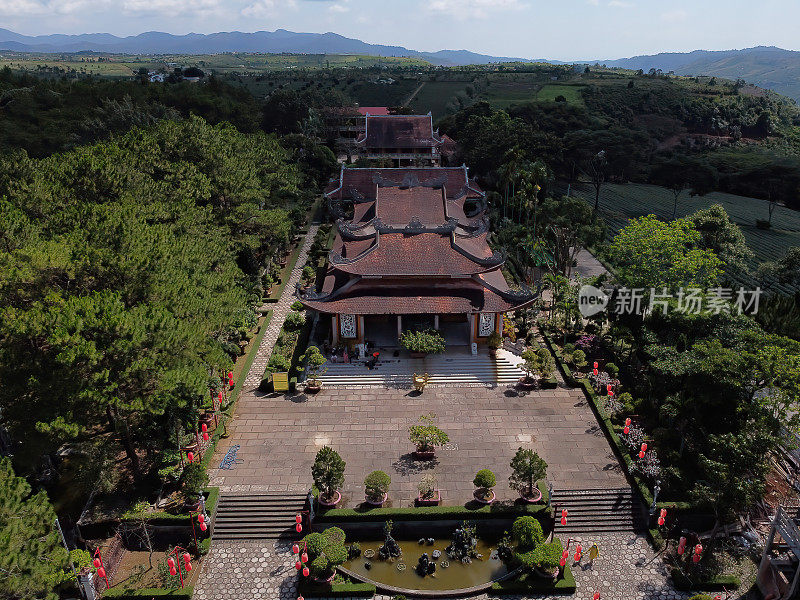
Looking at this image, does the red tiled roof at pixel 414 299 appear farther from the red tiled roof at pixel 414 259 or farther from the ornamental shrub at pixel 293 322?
the ornamental shrub at pixel 293 322

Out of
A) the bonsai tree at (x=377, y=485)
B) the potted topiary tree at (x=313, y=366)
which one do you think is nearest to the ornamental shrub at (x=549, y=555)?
the bonsai tree at (x=377, y=485)

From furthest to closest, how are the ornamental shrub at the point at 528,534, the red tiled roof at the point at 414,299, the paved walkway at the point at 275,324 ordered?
the paved walkway at the point at 275,324, the red tiled roof at the point at 414,299, the ornamental shrub at the point at 528,534

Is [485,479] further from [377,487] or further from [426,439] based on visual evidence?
[377,487]

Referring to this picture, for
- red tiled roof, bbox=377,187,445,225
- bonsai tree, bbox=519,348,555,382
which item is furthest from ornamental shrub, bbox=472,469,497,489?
red tiled roof, bbox=377,187,445,225

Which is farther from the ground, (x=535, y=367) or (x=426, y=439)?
(x=535, y=367)

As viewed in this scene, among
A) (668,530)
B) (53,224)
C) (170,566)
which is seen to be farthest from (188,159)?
(668,530)

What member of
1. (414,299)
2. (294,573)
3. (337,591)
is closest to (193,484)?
(294,573)

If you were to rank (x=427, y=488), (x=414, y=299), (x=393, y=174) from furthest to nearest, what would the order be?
(x=393, y=174) < (x=414, y=299) < (x=427, y=488)

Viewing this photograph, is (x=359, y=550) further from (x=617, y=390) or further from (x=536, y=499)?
(x=617, y=390)
